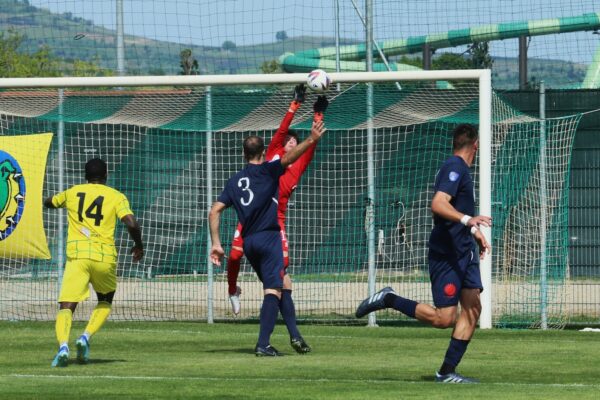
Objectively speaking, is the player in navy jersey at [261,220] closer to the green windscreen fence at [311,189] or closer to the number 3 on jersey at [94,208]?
the number 3 on jersey at [94,208]

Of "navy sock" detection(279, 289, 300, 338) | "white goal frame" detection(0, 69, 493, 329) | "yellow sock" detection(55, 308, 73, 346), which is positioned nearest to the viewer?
"yellow sock" detection(55, 308, 73, 346)

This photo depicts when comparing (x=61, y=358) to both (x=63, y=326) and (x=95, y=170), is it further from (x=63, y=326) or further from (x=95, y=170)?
(x=95, y=170)

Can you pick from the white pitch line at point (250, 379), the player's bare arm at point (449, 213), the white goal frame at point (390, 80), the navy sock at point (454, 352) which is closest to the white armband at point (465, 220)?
the player's bare arm at point (449, 213)

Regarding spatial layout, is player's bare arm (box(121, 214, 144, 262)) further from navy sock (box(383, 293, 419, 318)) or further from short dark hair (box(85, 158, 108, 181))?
navy sock (box(383, 293, 419, 318))

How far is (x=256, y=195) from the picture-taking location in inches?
481

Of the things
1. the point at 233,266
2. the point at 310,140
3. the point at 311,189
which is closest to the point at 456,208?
the point at 310,140

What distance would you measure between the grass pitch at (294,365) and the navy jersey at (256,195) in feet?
4.27

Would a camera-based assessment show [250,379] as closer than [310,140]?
Yes

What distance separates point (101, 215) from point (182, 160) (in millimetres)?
7428

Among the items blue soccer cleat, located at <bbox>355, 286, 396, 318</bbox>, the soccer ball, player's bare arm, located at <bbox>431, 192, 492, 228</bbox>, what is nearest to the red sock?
the soccer ball

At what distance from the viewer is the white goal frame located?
1619cm

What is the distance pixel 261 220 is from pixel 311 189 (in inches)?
284

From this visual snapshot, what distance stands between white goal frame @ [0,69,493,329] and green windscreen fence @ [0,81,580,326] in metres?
0.78

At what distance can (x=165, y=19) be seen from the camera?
1878 cm
